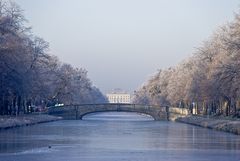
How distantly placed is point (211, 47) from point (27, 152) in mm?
71898

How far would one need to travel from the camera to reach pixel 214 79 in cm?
8300

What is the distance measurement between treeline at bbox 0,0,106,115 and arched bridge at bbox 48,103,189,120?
15.2 feet

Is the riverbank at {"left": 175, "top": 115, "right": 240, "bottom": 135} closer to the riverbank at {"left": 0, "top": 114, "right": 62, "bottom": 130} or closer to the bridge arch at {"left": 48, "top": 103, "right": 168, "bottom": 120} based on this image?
the riverbank at {"left": 0, "top": 114, "right": 62, "bottom": 130}

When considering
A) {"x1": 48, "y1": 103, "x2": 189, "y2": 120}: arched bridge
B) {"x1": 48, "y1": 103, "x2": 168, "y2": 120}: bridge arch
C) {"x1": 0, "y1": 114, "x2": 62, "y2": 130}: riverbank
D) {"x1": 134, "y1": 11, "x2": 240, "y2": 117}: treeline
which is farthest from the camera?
{"x1": 48, "y1": 103, "x2": 168, "y2": 120}: bridge arch

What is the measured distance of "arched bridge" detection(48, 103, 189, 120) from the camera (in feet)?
474

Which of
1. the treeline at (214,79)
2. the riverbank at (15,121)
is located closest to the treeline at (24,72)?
the riverbank at (15,121)

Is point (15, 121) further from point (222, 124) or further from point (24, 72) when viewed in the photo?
point (222, 124)

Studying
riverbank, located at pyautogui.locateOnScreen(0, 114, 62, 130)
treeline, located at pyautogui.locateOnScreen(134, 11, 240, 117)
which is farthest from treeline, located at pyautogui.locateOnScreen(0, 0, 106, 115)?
treeline, located at pyautogui.locateOnScreen(134, 11, 240, 117)

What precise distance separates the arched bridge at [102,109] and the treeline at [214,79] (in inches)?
151

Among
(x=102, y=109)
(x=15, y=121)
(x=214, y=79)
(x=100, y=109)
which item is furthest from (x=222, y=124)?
(x=102, y=109)

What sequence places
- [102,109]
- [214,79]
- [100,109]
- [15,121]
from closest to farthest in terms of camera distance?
[214,79] < [15,121] < [100,109] < [102,109]

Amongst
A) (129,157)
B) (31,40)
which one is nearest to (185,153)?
(129,157)

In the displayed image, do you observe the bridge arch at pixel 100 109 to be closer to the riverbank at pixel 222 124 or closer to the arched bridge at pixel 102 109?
the arched bridge at pixel 102 109

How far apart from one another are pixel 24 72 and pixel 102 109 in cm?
6243
